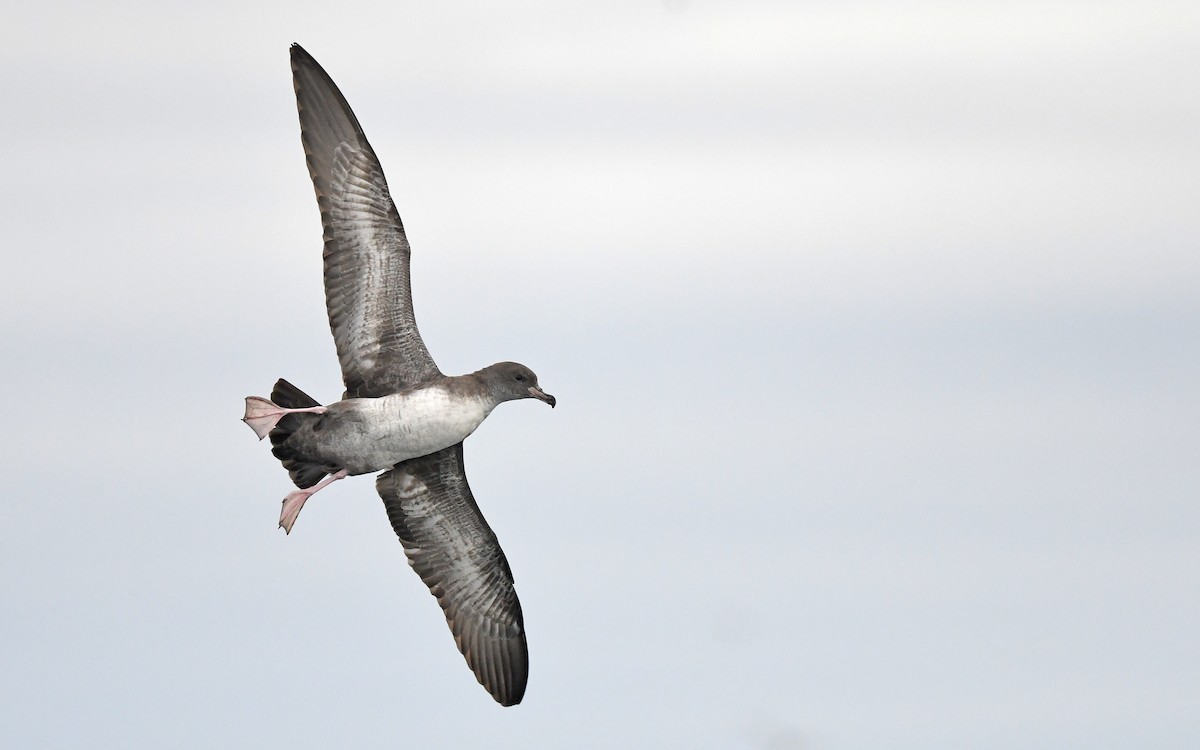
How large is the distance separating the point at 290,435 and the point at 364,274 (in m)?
1.93

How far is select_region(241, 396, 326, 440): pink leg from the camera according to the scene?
20312 mm

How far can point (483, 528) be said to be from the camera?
22.2m

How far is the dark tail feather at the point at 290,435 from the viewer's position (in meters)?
20.5

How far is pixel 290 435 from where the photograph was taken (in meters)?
20.5

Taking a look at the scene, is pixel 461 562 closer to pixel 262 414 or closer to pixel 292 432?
pixel 292 432

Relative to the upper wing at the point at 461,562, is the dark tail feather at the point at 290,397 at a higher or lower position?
higher

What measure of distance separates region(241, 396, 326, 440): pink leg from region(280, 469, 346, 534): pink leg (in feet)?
3.17

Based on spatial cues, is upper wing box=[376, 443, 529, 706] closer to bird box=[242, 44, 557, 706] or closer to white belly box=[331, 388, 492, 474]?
bird box=[242, 44, 557, 706]

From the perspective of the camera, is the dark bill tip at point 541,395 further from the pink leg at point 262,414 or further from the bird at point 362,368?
the pink leg at point 262,414

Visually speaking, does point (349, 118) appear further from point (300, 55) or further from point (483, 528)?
point (483, 528)

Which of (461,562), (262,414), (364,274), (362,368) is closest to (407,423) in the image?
(362,368)

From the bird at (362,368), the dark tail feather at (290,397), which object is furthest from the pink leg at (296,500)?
the dark tail feather at (290,397)

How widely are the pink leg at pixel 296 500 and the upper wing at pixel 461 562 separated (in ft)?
3.26

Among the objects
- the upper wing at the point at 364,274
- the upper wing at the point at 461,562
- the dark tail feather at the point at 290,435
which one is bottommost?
the upper wing at the point at 461,562
